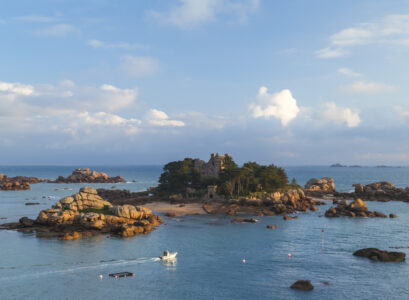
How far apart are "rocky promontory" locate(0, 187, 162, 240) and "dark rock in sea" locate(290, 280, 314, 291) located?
1328 inches

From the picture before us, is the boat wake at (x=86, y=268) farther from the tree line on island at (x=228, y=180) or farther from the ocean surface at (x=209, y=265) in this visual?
the tree line on island at (x=228, y=180)

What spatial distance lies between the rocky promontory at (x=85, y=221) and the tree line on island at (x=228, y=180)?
118 feet

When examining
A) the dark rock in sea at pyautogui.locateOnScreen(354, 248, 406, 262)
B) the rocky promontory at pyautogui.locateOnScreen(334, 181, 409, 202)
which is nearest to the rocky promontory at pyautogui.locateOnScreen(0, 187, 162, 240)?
the dark rock in sea at pyautogui.locateOnScreen(354, 248, 406, 262)

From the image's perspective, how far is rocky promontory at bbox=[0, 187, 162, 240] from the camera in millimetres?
62562

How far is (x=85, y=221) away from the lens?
214 feet

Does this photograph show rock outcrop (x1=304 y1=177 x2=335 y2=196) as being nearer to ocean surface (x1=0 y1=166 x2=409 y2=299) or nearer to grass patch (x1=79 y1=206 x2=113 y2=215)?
ocean surface (x1=0 y1=166 x2=409 y2=299)

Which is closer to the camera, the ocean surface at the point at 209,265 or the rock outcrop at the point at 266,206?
the ocean surface at the point at 209,265

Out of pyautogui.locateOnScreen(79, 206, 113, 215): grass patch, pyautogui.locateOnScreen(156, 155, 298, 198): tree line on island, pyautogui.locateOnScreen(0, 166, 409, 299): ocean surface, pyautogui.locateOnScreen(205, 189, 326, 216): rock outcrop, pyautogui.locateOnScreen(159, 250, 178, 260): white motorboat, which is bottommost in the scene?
pyautogui.locateOnScreen(0, 166, 409, 299): ocean surface

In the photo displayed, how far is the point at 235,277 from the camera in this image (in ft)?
133

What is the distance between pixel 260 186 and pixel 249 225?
39.8 metres

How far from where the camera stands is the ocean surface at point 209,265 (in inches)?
1421

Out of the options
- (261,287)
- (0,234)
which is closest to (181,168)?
(0,234)

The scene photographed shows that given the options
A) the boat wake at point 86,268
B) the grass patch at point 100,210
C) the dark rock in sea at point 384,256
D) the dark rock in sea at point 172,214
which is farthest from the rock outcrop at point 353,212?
the boat wake at point 86,268

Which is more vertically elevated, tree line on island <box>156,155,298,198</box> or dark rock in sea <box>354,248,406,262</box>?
tree line on island <box>156,155,298,198</box>
